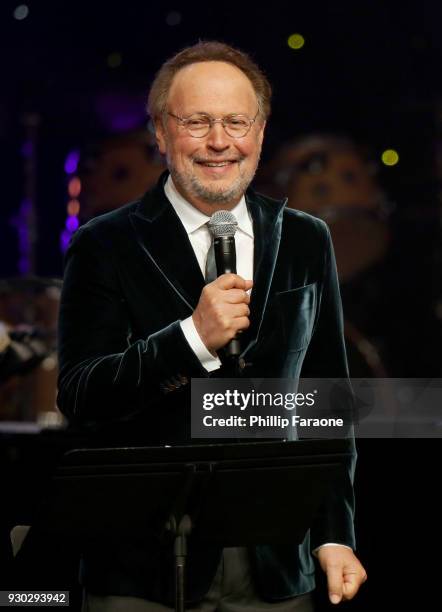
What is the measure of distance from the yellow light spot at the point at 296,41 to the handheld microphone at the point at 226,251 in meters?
4.96

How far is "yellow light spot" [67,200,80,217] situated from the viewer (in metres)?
6.64

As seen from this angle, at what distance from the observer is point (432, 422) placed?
3.47 metres

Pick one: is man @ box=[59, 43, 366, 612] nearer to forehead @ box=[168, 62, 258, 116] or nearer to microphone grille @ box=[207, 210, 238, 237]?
forehead @ box=[168, 62, 258, 116]

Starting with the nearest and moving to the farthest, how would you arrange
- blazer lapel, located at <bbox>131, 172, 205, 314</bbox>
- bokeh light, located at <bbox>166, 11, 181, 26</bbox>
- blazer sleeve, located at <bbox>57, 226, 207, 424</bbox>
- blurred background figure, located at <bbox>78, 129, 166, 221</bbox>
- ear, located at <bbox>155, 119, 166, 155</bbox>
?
blazer sleeve, located at <bbox>57, 226, 207, 424</bbox>, blazer lapel, located at <bbox>131, 172, 205, 314</bbox>, ear, located at <bbox>155, 119, 166, 155</bbox>, bokeh light, located at <bbox>166, 11, 181, 26</bbox>, blurred background figure, located at <bbox>78, 129, 166, 221</bbox>

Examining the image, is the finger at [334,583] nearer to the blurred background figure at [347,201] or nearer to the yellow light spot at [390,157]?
the blurred background figure at [347,201]

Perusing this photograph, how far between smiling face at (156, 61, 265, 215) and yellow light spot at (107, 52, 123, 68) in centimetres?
448

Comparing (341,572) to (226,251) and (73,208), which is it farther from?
(73,208)

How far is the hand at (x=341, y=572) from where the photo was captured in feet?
6.88

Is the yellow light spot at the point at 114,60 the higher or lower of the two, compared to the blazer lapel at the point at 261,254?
higher

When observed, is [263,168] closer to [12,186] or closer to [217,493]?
[12,186]

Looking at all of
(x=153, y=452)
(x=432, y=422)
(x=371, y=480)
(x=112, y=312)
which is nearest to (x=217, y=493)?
(x=153, y=452)

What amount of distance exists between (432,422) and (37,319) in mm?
2505

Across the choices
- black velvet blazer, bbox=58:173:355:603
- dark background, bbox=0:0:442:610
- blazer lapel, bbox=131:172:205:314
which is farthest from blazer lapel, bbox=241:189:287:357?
dark background, bbox=0:0:442:610

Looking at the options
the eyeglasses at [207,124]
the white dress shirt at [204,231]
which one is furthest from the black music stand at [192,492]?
the eyeglasses at [207,124]
